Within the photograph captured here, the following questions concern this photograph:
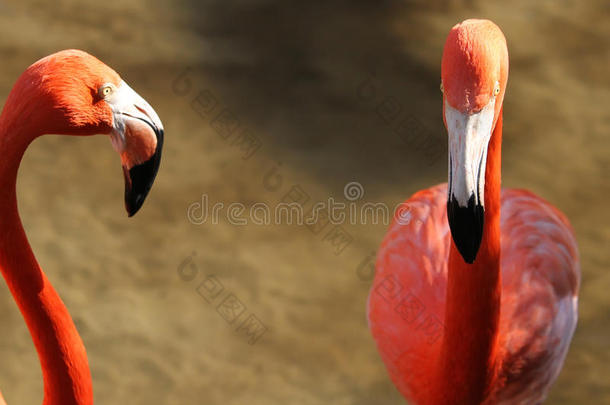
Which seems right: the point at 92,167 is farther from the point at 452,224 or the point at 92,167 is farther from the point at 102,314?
the point at 452,224

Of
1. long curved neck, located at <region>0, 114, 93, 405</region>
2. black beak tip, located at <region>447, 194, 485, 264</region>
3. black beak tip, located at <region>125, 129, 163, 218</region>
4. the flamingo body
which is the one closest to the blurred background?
the flamingo body

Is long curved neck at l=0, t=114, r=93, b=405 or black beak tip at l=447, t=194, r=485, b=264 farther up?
black beak tip at l=447, t=194, r=485, b=264

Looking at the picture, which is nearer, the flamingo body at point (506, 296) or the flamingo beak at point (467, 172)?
the flamingo beak at point (467, 172)

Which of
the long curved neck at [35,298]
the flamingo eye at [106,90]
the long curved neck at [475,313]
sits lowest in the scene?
the long curved neck at [35,298]

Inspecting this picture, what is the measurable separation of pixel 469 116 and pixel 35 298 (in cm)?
123

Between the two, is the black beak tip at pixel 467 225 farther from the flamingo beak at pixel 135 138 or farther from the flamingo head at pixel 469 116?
the flamingo beak at pixel 135 138

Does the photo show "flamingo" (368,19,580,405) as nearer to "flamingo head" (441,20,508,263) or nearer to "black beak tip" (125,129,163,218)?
"flamingo head" (441,20,508,263)

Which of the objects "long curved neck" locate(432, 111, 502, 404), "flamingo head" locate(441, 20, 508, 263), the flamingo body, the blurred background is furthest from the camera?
the blurred background

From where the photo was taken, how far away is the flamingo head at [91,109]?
2.01 metres

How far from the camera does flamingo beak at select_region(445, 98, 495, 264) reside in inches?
83.4

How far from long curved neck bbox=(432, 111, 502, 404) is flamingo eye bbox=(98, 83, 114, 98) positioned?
104cm

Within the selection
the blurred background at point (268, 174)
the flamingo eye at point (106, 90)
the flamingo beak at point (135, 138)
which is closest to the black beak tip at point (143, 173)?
the flamingo beak at point (135, 138)

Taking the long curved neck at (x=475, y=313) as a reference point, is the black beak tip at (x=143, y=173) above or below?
below

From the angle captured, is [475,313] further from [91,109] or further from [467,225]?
[91,109]
